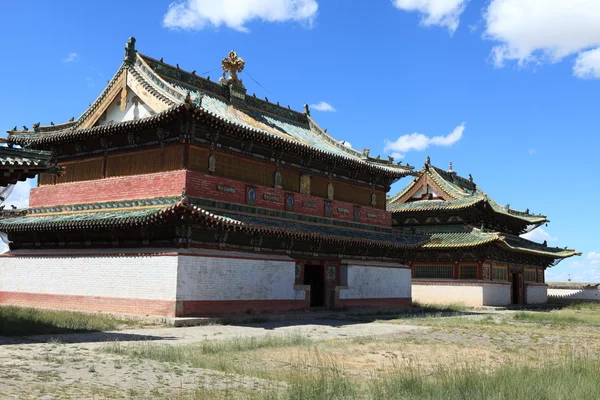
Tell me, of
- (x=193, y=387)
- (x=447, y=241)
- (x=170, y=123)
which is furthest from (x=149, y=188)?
(x=447, y=241)

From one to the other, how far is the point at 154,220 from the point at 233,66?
47.1 ft

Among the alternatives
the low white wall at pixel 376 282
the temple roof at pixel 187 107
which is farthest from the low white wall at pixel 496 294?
the temple roof at pixel 187 107

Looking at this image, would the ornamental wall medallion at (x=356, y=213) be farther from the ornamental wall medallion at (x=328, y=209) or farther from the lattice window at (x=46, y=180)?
the lattice window at (x=46, y=180)

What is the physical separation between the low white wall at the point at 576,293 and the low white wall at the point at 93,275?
46.9 meters

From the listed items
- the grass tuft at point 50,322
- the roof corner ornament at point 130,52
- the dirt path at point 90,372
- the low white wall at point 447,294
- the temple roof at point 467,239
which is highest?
the roof corner ornament at point 130,52

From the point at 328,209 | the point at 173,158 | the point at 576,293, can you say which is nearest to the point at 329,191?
the point at 328,209

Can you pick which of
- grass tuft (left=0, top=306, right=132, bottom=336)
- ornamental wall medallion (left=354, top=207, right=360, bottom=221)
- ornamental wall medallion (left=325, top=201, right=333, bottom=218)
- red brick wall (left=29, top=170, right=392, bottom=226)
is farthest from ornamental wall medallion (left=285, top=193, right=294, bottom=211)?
grass tuft (left=0, top=306, right=132, bottom=336)

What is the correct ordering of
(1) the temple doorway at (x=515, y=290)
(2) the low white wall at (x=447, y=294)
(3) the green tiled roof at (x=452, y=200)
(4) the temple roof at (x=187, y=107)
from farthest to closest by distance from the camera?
1. (1) the temple doorway at (x=515, y=290)
2. (3) the green tiled roof at (x=452, y=200)
3. (2) the low white wall at (x=447, y=294)
4. (4) the temple roof at (x=187, y=107)

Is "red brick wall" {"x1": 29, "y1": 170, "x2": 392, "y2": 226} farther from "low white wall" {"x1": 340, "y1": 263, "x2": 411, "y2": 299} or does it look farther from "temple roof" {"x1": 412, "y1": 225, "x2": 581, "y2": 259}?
"temple roof" {"x1": 412, "y1": 225, "x2": 581, "y2": 259}

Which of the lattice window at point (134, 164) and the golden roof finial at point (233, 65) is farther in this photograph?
the golden roof finial at point (233, 65)

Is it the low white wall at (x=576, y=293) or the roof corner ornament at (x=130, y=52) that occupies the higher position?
the roof corner ornament at (x=130, y=52)

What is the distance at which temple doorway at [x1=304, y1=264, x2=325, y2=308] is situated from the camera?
3095 cm

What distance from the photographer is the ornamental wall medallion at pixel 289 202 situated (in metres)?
29.1

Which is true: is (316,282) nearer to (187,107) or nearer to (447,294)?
(187,107)
